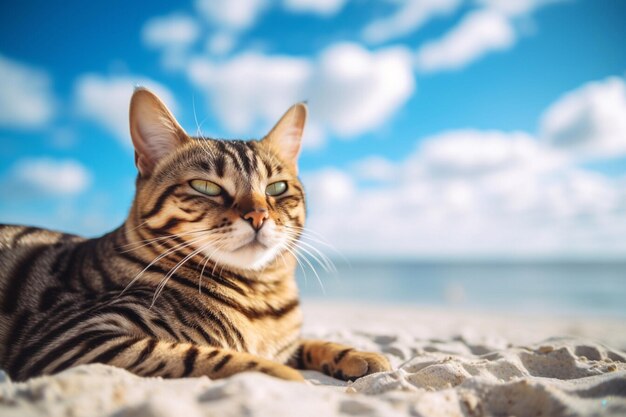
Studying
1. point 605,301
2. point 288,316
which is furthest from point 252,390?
point 605,301

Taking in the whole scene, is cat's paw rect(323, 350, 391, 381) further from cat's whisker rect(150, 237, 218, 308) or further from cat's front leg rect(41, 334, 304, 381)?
cat's whisker rect(150, 237, 218, 308)

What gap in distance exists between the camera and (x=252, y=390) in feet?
4.29

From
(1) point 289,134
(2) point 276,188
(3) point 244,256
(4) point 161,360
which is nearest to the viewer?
(4) point 161,360

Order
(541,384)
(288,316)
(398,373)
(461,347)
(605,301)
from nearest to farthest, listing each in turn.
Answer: (541,384)
(398,373)
(288,316)
(461,347)
(605,301)

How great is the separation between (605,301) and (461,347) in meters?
10.6

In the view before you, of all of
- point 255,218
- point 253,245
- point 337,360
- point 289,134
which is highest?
point 289,134

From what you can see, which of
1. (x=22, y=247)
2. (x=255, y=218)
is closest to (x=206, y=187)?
(x=255, y=218)

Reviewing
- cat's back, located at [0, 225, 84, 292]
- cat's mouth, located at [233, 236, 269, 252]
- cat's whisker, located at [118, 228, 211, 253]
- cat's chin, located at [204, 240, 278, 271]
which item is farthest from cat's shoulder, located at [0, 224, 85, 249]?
cat's mouth, located at [233, 236, 269, 252]

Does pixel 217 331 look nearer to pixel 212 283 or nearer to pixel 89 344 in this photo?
pixel 212 283

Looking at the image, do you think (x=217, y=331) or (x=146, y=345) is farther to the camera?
(x=217, y=331)

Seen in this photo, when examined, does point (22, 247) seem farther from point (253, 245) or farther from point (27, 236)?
point (253, 245)

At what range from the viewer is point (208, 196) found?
224 cm

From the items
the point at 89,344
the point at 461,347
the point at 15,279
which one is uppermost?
the point at 15,279

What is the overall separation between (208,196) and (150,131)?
1.90ft
